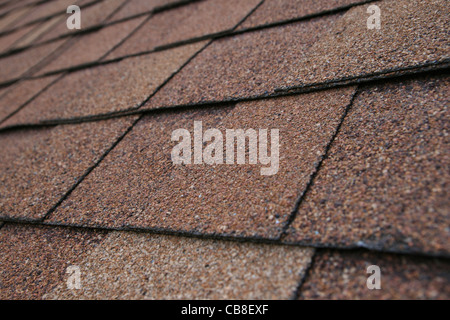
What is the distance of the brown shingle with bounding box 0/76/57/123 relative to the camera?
2.23 m

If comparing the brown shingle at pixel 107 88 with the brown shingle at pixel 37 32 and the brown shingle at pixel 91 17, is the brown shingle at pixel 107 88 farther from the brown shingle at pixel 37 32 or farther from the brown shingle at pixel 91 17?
the brown shingle at pixel 37 32

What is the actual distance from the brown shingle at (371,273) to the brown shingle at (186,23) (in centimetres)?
135

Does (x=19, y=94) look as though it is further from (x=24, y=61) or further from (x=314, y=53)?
(x=314, y=53)

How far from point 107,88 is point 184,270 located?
1239 mm

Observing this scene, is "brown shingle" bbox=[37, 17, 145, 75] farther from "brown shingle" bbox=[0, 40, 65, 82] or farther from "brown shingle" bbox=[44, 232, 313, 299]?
"brown shingle" bbox=[44, 232, 313, 299]

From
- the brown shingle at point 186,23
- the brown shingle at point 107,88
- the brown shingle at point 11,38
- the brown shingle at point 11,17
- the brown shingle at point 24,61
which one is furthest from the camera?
the brown shingle at point 11,17

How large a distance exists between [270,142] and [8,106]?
6.64 feet

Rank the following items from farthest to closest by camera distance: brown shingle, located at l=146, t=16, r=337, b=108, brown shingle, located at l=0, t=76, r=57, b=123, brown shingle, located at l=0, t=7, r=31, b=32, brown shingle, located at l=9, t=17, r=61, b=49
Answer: brown shingle, located at l=0, t=7, r=31, b=32 → brown shingle, located at l=9, t=17, r=61, b=49 → brown shingle, located at l=0, t=76, r=57, b=123 → brown shingle, located at l=146, t=16, r=337, b=108

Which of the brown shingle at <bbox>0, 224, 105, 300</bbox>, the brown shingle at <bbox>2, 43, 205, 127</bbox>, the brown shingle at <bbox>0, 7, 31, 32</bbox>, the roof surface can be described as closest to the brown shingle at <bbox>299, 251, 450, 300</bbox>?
the roof surface

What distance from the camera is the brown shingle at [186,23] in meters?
1.85

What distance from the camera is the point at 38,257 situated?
1.15m

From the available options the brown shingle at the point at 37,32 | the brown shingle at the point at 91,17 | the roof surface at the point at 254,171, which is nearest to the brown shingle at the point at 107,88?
the roof surface at the point at 254,171

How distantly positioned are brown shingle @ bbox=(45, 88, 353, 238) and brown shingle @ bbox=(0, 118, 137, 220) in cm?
11

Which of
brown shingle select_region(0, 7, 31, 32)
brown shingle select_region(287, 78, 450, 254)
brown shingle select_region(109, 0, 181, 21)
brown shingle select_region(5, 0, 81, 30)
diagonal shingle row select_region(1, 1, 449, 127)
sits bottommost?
brown shingle select_region(287, 78, 450, 254)
